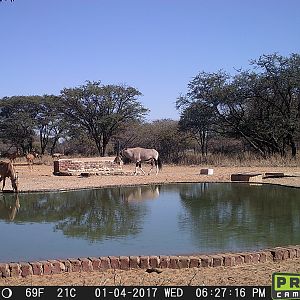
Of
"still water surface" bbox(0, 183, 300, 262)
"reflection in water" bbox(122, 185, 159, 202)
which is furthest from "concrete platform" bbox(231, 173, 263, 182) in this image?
"reflection in water" bbox(122, 185, 159, 202)

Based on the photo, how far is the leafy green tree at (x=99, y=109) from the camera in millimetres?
35344

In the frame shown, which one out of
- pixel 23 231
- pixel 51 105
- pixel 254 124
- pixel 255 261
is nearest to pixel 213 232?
pixel 255 261

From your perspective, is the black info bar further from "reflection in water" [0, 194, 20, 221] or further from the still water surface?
"reflection in water" [0, 194, 20, 221]

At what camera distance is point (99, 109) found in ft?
117

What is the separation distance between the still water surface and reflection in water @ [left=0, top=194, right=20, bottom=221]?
19mm

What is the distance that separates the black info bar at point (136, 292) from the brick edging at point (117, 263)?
78cm

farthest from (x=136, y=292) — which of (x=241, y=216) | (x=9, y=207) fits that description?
(x=9, y=207)

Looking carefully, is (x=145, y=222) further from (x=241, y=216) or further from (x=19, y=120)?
(x=19, y=120)

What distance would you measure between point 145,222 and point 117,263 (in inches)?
138

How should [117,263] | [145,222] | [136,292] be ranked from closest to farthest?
[136,292], [117,263], [145,222]

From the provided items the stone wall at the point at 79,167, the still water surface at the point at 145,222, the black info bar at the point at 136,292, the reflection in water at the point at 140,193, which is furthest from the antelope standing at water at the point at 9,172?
the black info bar at the point at 136,292


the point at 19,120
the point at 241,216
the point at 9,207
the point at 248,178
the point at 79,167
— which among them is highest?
the point at 19,120

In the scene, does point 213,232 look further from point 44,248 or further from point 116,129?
point 116,129

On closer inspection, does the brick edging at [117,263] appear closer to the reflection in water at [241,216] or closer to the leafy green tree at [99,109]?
the reflection in water at [241,216]
